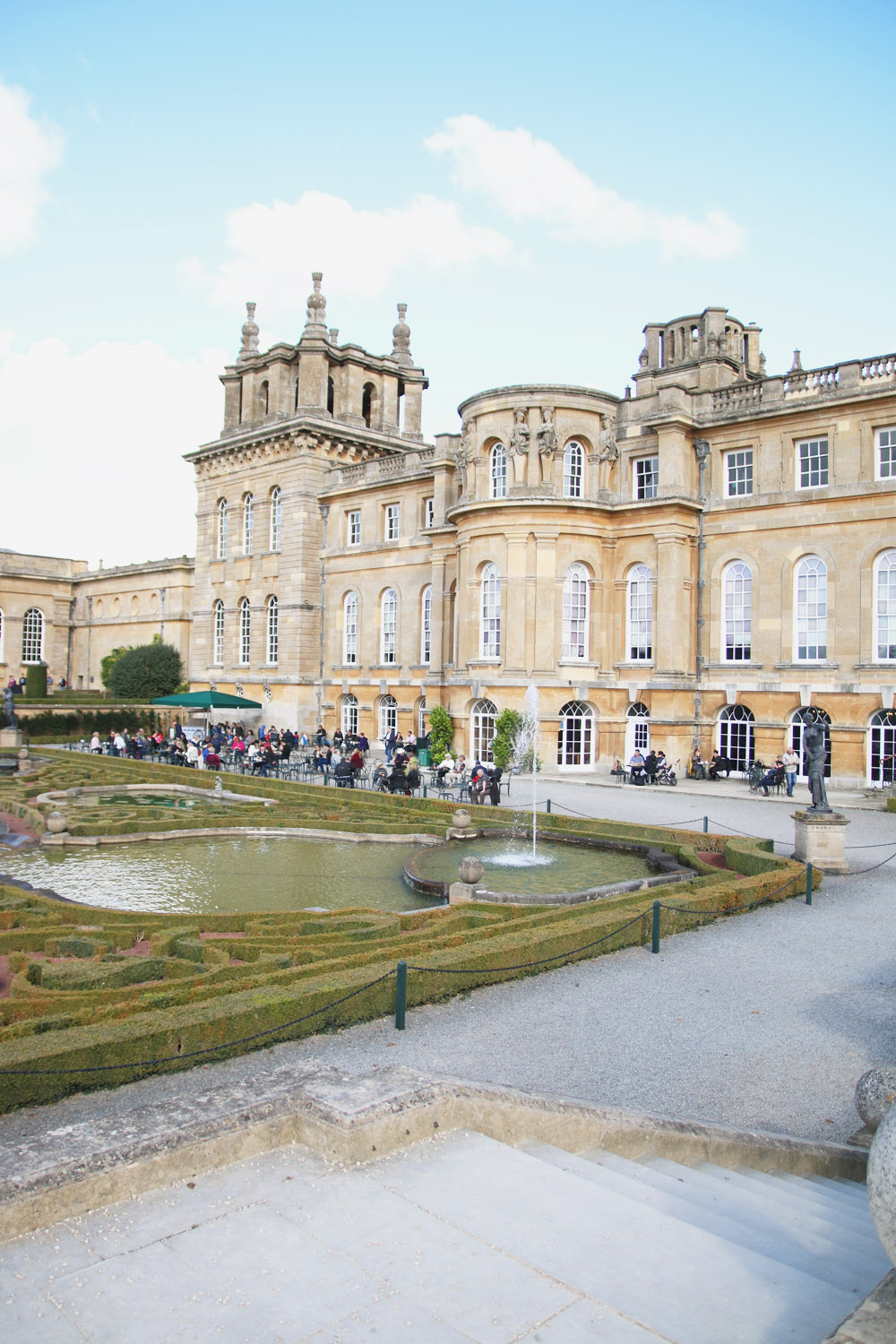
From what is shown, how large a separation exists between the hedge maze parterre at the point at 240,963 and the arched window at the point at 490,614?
638 inches

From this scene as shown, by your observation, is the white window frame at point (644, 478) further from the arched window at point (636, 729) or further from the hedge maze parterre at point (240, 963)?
A: the hedge maze parterre at point (240, 963)

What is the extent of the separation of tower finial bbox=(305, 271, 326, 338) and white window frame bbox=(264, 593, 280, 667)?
37.9ft

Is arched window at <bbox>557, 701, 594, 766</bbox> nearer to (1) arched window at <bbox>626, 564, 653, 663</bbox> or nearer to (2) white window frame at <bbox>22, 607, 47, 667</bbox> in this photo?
(1) arched window at <bbox>626, 564, 653, 663</bbox>

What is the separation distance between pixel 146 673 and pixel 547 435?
31.2 m

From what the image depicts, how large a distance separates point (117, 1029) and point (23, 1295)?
10.8ft

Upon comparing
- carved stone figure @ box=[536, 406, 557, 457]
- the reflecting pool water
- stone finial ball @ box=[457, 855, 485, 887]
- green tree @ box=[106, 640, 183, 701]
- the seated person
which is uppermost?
carved stone figure @ box=[536, 406, 557, 457]

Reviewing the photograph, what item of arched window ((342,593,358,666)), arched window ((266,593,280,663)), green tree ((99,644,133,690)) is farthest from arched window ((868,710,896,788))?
green tree ((99,644,133,690))

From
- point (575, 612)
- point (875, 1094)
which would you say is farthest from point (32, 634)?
point (875, 1094)

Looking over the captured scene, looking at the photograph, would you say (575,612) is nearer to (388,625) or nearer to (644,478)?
(644,478)

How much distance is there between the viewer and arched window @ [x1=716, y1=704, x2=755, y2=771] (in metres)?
29.7

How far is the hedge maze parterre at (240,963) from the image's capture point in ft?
22.9

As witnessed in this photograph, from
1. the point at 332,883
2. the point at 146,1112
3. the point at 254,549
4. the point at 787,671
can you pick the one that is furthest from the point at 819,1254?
the point at 254,549

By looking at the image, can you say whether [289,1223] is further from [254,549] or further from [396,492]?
[254,549]

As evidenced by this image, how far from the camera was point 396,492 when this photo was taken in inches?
1507
